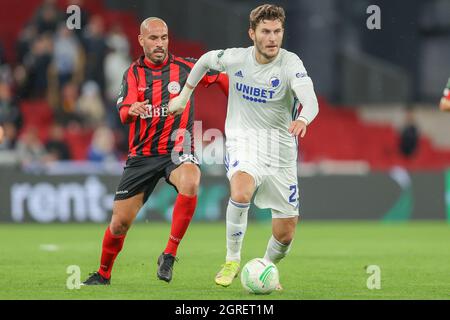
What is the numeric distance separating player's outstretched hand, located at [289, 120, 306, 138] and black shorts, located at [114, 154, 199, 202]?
5.25ft

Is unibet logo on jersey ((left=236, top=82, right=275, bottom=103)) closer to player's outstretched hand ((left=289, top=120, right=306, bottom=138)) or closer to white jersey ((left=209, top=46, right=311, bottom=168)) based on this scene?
white jersey ((left=209, top=46, right=311, bottom=168))

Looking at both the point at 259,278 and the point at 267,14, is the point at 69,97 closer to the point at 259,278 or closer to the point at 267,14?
the point at 267,14

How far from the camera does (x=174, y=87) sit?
10.4m

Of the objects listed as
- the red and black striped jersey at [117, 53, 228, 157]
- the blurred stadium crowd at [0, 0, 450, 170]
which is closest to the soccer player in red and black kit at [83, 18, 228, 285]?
the red and black striped jersey at [117, 53, 228, 157]

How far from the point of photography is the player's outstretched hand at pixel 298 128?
8.79m

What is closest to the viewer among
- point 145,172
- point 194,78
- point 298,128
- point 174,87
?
point 298,128

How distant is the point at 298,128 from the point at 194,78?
4.86 feet

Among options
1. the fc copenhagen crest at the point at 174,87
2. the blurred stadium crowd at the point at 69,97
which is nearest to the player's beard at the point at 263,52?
the fc copenhagen crest at the point at 174,87

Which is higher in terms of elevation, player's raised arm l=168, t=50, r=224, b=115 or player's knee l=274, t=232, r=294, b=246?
player's raised arm l=168, t=50, r=224, b=115

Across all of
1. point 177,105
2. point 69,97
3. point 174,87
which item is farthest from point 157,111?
point 69,97

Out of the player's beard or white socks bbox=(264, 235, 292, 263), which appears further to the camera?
white socks bbox=(264, 235, 292, 263)

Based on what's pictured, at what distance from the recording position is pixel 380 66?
27.5 metres

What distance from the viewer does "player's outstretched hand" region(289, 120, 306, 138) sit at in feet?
28.8

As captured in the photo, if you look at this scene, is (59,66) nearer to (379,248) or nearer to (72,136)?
(72,136)
